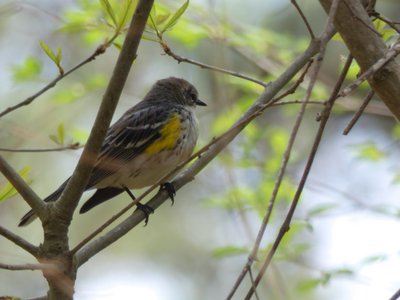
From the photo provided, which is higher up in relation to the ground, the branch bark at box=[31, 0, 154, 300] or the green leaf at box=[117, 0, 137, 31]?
the green leaf at box=[117, 0, 137, 31]

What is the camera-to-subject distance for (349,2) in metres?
2.94

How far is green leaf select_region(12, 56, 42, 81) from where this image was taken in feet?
19.0

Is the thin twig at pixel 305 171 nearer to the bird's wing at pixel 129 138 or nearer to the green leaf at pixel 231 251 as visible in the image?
the green leaf at pixel 231 251

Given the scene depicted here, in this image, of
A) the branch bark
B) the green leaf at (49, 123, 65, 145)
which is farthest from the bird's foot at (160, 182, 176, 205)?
the branch bark

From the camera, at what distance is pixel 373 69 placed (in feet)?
8.39

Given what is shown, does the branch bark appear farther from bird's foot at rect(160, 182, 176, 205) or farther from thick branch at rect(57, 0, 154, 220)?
bird's foot at rect(160, 182, 176, 205)

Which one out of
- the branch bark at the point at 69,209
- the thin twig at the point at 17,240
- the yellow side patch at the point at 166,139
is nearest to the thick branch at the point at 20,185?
the branch bark at the point at 69,209

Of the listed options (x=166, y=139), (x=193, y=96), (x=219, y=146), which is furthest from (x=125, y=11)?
(x=193, y=96)

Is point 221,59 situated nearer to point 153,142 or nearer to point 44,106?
point 153,142

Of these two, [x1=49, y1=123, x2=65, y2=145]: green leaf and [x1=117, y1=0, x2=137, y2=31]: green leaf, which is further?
[x1=49, y1=123, x2=65, y2=145]: green leaf

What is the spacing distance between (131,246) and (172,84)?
534 centimetres

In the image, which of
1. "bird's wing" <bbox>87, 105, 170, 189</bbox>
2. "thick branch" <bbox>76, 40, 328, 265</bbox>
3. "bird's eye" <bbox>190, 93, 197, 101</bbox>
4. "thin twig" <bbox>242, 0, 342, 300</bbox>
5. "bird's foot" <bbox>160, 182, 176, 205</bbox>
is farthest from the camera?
"bird's eye" <bbox>190, 93, 197, 101</bbox>

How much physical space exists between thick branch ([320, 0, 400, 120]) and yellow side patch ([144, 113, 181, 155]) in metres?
2.66

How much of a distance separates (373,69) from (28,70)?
3982 mm
